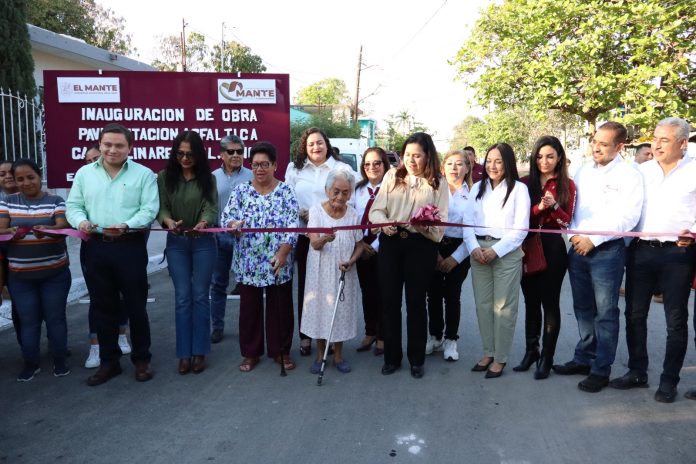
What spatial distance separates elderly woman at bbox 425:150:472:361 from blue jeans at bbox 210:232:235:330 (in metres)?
2.08

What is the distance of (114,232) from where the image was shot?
4.20 m

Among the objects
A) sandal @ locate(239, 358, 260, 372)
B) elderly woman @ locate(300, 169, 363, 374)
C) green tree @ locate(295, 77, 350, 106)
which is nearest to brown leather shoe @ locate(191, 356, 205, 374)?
sandal @ locate(239, 358, 260, 372)

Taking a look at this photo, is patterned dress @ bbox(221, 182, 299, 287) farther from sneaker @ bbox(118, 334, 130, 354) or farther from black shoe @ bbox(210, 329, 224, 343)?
sneaker @ bbox(118, 334, 130, 354)

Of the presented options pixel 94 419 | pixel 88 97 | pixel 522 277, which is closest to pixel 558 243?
pixel 522 277

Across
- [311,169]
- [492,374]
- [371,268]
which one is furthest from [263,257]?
[492,374]

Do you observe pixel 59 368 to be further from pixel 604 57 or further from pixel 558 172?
pixel 604 57

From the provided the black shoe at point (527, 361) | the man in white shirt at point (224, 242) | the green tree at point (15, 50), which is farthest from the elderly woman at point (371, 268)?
the green tree at point (15, 50)

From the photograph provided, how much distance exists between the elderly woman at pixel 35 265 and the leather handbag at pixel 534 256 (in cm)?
369

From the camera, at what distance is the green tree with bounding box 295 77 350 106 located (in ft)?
218

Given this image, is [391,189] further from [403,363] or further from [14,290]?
[14,290]

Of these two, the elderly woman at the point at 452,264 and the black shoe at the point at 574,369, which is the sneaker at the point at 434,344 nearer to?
the elderly woman at the point at 452,264

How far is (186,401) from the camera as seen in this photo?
161 inches

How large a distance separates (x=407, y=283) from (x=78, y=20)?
89.8 ft

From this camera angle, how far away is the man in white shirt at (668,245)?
3.95m
